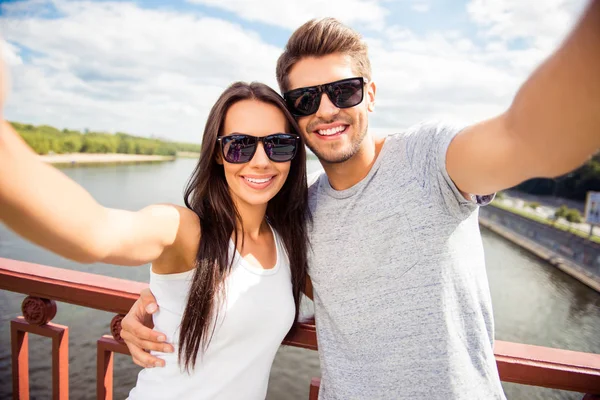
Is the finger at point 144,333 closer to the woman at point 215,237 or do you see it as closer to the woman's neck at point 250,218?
the woman at point 215,237

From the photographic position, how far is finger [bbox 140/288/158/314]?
4.31ft

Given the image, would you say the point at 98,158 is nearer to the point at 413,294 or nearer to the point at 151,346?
the point at 151,346

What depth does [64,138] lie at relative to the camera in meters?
54.8

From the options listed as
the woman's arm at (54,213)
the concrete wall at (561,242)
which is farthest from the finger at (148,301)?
the concrete wall at (561,242)

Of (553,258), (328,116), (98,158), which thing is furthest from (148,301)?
(98,158)

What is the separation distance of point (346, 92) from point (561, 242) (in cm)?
3190

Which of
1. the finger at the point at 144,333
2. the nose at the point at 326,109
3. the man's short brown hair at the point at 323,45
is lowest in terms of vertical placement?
the finger at the point at 144,333

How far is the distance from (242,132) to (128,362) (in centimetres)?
1501

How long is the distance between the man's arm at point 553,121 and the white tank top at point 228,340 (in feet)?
2.73

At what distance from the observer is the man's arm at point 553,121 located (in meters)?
0.64

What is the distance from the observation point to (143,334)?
130 centimetres

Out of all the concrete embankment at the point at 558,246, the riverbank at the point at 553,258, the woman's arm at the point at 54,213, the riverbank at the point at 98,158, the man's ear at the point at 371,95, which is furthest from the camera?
the riverbank at the point at 98,158

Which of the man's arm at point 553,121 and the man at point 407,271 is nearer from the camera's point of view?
the man's arm at point 553,121

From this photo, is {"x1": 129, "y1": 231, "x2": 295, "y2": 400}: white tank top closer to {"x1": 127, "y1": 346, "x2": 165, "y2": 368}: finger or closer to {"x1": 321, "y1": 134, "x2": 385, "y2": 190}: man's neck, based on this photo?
{"x1": 127, "y1": 346, "x2": 165, "y2": 368}: finger
